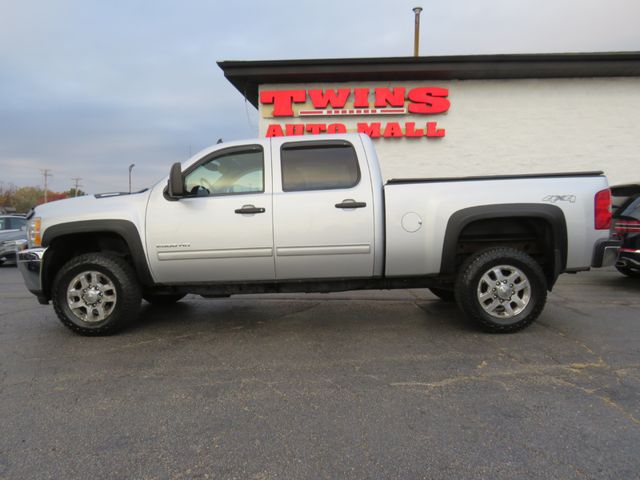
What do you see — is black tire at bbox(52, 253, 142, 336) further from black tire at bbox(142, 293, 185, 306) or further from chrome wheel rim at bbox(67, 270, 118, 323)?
black tire at bbox(142, 293, 185, 306)

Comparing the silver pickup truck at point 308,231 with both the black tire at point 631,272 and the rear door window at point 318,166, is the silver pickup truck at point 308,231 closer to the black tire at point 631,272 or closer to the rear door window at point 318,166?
the rear door window at point 318,166

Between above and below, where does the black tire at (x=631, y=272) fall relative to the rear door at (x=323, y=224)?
below

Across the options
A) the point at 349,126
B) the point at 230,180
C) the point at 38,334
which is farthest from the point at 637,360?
the point at 349,126

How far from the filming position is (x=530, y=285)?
169 inches

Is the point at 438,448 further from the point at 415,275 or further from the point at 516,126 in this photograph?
the point at 516,126

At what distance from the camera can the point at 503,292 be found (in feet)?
14.1

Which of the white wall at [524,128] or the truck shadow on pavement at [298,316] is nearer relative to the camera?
the truck shadow on pavement at [298,316]

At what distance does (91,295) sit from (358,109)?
31.5ft

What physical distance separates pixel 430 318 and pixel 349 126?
845 centimetres

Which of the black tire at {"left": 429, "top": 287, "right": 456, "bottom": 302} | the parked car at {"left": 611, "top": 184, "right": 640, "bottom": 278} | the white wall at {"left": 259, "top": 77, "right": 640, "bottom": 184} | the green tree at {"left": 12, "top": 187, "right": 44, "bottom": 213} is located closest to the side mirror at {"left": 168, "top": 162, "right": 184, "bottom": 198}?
the black tire at {"left": 429, "top": 287, "right": 456, "bottom": 302}

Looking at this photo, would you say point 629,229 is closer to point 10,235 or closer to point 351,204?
point 351,204

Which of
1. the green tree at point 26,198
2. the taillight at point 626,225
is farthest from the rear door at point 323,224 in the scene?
the green tree at point 26,198

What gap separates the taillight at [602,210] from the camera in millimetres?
4195

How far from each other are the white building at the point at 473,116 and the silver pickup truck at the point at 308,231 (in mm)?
8266
